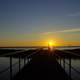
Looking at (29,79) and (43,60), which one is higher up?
(43,60)

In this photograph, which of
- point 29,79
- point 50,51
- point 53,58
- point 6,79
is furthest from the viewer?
point 6,79

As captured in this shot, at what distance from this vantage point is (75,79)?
1134cm

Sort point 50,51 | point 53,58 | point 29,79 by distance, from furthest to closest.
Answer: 1. point 50,51
2. point 29,79
3. point 53,58

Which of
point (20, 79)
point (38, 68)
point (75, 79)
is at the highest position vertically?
point (38, 68)

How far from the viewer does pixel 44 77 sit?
4848 millimetres

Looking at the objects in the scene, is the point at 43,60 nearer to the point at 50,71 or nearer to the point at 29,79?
the point at 50,71

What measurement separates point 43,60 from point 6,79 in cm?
634

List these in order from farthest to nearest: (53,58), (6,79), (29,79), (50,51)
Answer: (6,79)
(50,51)
(29,79)
(53,58)

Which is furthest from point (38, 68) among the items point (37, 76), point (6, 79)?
point (6, 79)

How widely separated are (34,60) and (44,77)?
473 mm

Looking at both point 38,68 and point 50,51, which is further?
point 50,51

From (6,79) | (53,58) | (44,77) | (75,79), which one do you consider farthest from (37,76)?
(75,79)

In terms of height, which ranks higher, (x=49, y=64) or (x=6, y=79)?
(x=49, y=64)

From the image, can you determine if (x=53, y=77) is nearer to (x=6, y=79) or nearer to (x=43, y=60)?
(x=43, y=60)
